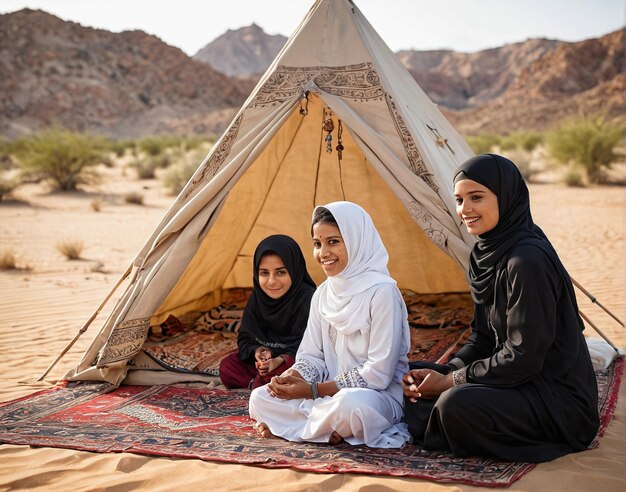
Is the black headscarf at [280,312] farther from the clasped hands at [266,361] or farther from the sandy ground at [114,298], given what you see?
the sandy ground at [114,298]

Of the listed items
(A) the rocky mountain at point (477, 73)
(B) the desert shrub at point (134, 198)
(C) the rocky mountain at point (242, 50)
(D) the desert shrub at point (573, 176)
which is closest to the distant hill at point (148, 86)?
(A) the rocky mountain at point (477, 73)

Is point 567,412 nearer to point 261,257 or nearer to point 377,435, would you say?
point 377,435

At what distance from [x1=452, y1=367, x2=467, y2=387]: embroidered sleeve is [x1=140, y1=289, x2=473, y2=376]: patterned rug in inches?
66.2

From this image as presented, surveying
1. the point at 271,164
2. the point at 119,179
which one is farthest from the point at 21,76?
the point at 271,164

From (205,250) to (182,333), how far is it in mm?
706

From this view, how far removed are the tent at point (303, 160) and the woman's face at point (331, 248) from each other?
1046 millimetres

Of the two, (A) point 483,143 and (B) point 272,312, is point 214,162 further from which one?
(A) point 483,143

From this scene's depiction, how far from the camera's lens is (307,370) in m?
3.44

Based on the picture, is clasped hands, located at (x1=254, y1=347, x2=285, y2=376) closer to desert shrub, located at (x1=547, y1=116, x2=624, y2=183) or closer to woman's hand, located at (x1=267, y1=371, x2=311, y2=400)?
woman's hand, located at (x1=267, y1=371, x2=311, y2=400)

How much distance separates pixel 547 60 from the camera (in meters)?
45.4

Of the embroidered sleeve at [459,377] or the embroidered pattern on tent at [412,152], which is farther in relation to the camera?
the embroidered pattern on tent at [412,152]

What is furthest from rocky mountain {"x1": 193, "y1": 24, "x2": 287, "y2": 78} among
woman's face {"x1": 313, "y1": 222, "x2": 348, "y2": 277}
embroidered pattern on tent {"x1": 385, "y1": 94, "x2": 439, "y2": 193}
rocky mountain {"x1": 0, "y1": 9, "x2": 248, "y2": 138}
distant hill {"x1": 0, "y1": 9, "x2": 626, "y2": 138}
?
woman's face {"x1": 313, "y1": 222, "x2": 348, "y2": 277}

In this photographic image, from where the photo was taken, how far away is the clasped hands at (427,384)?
3.09 m

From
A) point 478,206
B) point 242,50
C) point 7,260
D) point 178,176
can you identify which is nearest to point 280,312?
point 478,206
